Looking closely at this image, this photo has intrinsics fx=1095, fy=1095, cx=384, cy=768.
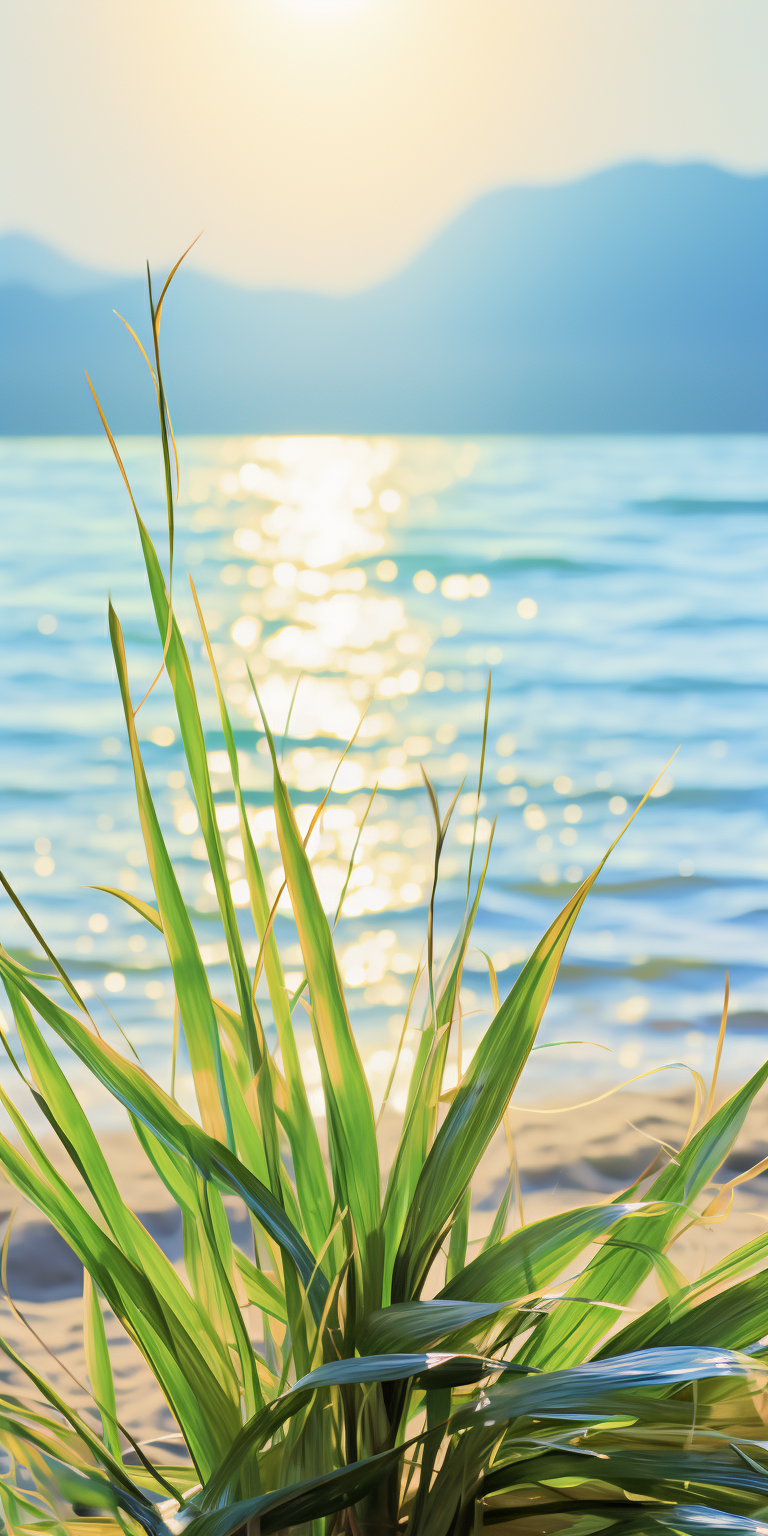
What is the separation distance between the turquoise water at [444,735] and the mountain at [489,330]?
16448 mm

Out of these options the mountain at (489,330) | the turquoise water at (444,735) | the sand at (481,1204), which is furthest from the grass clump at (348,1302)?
the mountain at (489,330)

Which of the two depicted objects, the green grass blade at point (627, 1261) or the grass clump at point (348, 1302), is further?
the green grass blade at point (627, 1261)

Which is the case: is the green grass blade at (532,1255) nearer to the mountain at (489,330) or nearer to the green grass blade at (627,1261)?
the green grass blade at (627,1261)

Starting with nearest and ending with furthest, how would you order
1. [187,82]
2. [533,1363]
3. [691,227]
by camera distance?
[533,1363] < [187,82] < [691,227]

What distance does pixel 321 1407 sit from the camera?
1.45 ft

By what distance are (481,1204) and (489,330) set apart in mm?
32697

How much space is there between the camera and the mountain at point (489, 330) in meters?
26.8

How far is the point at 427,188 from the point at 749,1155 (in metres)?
34.1

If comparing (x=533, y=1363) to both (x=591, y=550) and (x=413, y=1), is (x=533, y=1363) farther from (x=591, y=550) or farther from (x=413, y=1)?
(x=413, y=1)

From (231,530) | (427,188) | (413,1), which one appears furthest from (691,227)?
(231,530)

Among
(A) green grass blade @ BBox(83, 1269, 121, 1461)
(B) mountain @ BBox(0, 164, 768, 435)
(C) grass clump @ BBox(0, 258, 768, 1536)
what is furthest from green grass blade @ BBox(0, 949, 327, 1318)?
(B) mountain @ BBox(0, 164, 768, 435)

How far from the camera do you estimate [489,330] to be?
3133 centimetres

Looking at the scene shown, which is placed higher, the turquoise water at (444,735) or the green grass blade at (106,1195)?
the turquoise water at (444,735)

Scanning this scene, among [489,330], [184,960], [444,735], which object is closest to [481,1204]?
[184,960]
